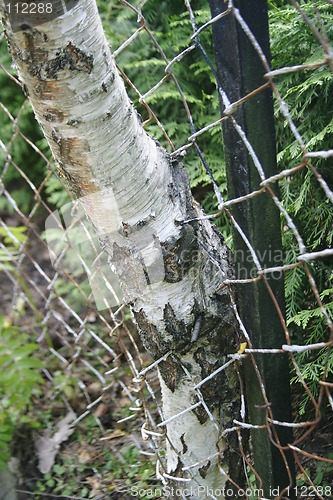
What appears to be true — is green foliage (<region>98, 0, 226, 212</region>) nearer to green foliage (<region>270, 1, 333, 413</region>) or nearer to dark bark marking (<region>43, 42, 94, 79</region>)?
green foliage (<region>270, 1, 333, 413</region>)

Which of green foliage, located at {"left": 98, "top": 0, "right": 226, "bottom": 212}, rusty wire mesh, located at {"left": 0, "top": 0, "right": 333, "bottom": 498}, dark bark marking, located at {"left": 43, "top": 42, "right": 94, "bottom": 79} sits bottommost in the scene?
rusty wire mesh, located at {"left": 0, "top": 0, "right": 333, "bottom": 498}

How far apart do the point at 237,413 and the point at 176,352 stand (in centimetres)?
23

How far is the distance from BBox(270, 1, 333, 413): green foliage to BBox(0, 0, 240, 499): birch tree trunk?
35 cm

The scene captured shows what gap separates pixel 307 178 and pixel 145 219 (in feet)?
2.09

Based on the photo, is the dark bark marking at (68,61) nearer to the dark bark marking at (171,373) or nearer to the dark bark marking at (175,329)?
the dark bark marking at (175,329)

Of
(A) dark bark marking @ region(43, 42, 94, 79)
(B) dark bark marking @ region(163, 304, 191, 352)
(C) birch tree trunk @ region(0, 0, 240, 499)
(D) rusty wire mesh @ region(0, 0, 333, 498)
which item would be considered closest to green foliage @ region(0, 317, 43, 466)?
(D) rusty wire mesh @ region(0, 0, 333, 498)

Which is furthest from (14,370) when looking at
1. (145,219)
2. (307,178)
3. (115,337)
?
(307,178)

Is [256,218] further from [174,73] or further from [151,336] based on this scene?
[174,73]

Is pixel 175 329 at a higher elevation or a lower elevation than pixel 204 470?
higher

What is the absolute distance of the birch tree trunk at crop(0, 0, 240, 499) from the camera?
88cm

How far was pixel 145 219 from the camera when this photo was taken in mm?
1051

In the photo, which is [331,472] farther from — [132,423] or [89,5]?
[89,5]

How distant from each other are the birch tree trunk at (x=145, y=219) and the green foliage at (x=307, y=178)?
13.8 inches

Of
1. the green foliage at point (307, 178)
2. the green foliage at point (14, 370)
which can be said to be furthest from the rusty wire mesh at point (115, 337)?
the green foliage at point (14, 370)
